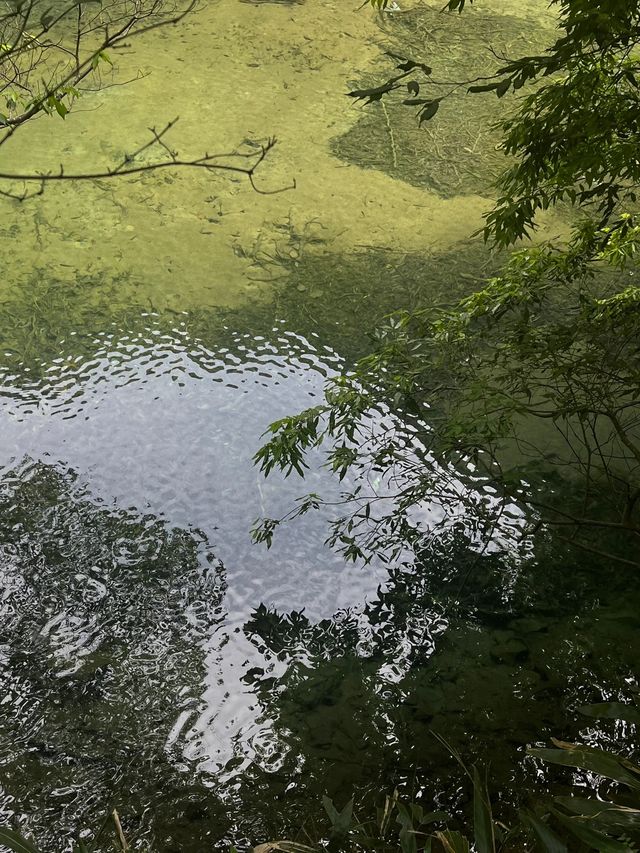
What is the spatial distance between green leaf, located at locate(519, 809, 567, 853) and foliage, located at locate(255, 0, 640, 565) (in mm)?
1032

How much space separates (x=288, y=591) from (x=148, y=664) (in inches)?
18.0

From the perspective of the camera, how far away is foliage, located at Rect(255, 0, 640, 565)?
1.95 metres

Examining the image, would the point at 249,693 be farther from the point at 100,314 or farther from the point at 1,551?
the point at 100,314

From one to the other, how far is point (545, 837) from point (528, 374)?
155 cm

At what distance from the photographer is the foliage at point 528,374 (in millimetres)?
1945

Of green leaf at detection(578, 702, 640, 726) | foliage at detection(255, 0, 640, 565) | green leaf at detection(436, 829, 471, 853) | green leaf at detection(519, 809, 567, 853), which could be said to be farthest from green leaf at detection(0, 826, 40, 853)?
foliage at detection(255, 0, 640, 565)

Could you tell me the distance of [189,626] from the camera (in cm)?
226

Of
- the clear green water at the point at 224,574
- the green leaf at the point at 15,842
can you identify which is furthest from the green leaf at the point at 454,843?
the clear green water at the point at 224,574

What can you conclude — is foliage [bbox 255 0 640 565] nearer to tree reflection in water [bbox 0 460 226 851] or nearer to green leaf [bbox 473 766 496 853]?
tree reflection in water [bbox 0 460 226 851]

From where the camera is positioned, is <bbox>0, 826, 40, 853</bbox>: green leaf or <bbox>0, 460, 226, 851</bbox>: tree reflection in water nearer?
<bbox>0, 826, 40, 853</bbox>: green leaf

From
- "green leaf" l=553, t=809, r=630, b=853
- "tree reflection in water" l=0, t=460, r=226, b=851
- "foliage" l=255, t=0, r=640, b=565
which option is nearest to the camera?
"green leaf" l=553, t=809, r=630, b=853

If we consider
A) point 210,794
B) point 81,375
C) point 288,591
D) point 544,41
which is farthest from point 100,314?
point 544,41

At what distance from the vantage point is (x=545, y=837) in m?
0.89

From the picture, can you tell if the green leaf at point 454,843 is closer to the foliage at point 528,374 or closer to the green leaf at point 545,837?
the green leaf at point 545,837
